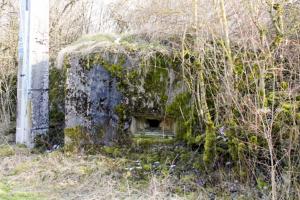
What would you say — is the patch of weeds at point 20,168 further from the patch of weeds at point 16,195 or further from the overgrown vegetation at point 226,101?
the patch of weeds at point 16,195

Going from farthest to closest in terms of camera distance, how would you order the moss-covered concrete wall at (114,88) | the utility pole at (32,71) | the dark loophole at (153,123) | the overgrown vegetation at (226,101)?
the utility pole at (32,71) → the dark loophole at (153,123) → the moss-covered concrete wall at (114,88) → the overgrown vegetation at (226,101)

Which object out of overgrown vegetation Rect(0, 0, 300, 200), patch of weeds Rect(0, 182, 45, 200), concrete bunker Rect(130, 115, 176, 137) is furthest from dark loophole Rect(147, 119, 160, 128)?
patch of weeds Rect(0, 182, 45, 200)

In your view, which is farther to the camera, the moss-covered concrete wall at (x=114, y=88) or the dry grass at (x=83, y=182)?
the moss-covered concrete wall at (x=114, y=88)

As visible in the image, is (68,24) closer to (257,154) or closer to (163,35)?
(163,35)

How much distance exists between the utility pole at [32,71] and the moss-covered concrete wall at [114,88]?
948 mm

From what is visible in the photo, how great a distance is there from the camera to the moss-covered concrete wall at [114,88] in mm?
5859

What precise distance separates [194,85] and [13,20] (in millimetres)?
6614

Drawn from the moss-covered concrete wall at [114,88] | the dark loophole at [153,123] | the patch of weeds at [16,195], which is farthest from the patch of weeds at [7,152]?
the dark loophole at [153,123]

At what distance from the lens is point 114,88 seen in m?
6.11

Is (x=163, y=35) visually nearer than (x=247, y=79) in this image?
No

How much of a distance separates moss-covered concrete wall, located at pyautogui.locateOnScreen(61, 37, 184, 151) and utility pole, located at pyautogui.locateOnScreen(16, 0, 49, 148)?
37.3 inches

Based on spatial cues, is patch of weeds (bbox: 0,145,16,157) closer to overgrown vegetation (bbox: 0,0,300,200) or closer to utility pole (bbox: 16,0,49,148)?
utility pole (bbox: 16,0,49,148)

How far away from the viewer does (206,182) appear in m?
4.68

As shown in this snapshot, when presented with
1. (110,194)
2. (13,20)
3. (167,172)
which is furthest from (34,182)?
(13,20)
